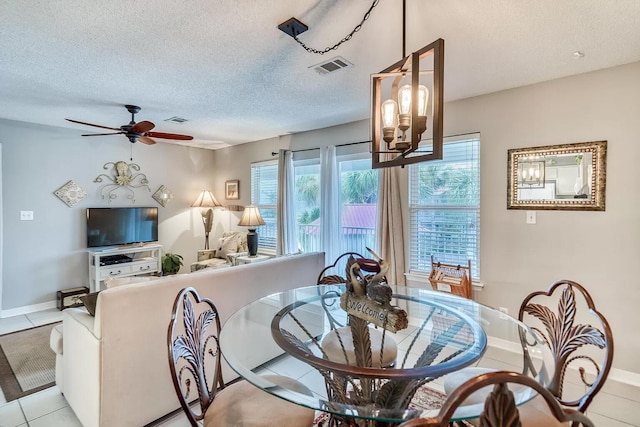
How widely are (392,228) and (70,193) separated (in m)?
4.53

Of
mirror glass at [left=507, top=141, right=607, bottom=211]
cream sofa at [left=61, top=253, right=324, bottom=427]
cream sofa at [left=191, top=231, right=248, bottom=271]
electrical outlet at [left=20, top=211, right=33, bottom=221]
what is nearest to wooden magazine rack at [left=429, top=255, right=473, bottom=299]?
mirror glass at [left=507, top=141, right=607, bottom=211]

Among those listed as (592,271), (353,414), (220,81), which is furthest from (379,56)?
(592,271)

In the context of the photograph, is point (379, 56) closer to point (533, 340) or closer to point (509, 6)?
point (509, 6)

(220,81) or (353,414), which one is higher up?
(220,81)

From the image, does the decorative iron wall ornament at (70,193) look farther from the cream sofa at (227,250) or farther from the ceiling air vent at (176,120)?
the cream sofa at (227,250)

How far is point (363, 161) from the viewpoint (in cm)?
420

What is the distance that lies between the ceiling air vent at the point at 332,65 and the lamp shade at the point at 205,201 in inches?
155

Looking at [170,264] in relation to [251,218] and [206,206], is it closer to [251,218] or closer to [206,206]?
[206,206]

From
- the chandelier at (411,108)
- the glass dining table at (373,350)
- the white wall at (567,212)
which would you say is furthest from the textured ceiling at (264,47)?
the glass dining table at (373,350)

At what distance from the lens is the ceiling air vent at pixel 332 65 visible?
7.97 feet

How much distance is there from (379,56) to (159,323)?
242cm

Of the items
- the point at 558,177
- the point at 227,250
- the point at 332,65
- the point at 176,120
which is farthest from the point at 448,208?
the point at 227,250

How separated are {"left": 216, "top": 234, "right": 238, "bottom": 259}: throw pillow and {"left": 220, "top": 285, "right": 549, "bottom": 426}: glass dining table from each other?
120 inches

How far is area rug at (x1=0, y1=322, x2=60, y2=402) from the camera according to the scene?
241 centimetres
